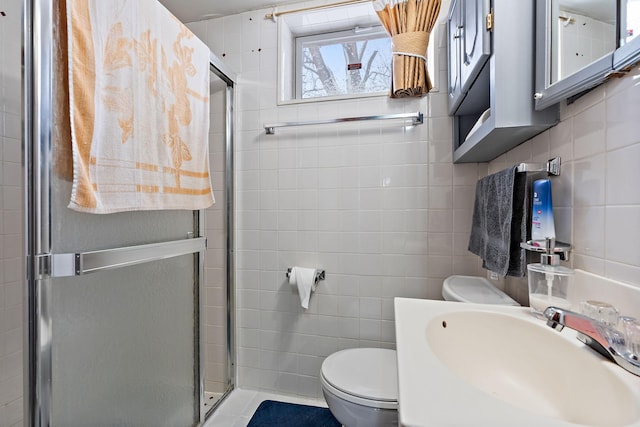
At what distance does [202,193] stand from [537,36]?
50.4 inches

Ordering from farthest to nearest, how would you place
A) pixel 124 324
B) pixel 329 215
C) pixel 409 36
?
pixel 329 215 → pixel 409 36 → pixel 124 324

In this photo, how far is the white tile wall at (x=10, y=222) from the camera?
1.22 m

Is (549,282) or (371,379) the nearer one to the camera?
(549,282)

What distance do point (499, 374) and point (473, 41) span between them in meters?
0.97

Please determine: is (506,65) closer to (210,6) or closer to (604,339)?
(604,339)

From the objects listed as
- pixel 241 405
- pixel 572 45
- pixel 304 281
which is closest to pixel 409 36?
pixel 572 45

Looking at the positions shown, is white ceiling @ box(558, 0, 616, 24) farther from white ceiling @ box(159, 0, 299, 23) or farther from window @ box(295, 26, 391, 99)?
white ceiling @ box(159, 0, 299, 23)

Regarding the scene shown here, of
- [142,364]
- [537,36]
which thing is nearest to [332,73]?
[537,36]

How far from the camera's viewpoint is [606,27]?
24.8 inches

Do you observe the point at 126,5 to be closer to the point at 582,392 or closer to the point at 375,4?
the point at 375,4

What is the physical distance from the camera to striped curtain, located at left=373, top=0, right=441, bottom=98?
1.40 m

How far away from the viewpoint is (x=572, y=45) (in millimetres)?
725

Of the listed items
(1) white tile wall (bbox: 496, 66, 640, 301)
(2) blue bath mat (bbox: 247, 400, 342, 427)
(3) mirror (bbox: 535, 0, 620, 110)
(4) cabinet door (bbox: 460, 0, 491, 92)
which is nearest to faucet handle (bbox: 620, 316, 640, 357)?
(1) white tile wall (bbox: 496, 66, 640, 301)

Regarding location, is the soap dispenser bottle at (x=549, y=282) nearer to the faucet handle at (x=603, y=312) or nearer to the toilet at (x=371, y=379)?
the faucet handle at (x=603, y=312)
